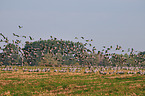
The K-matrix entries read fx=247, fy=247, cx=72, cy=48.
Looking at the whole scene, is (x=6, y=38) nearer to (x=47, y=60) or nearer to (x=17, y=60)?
(x=47, y=60)

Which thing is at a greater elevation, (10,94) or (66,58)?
(66,58)

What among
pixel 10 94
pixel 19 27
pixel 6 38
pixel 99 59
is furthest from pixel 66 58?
pixel 10 94

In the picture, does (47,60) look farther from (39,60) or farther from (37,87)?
(37,87)

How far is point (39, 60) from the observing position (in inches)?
5069

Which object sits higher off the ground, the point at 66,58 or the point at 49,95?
the point at 66,58

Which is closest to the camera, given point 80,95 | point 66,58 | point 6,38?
point 80,95

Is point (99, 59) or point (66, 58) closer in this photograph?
point (99, 59)

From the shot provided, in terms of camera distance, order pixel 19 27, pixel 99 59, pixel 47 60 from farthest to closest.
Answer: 1. pixel 99 59
2. pixel 47 60
3. pixel 19 27

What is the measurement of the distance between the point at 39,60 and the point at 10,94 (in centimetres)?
10041

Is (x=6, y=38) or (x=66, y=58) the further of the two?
(x=66, y=58)

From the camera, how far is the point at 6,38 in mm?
53031

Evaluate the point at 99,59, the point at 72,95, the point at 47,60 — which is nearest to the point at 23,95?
the point at 72,95

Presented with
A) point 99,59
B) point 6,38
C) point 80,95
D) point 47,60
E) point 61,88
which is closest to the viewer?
point 80,95

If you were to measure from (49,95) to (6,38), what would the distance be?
2845 cm
